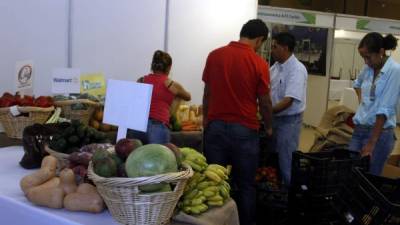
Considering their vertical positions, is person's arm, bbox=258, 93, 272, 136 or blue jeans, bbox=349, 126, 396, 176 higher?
person's arm, bbox=258, 93, 272, 136

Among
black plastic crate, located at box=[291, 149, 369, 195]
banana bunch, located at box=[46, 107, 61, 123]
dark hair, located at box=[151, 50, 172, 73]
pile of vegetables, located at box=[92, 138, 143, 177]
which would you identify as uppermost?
dark hair, located at box=[151, 50, 172, 73]

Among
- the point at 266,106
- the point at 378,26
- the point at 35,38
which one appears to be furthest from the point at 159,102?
the point at 378,26

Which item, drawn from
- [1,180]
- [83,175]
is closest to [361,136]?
[83,175]

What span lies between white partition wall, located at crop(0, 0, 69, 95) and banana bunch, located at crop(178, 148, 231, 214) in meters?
1.98

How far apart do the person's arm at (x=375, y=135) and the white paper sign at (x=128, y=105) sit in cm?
172

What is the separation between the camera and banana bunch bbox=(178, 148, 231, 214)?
148cm

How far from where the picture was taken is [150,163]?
1271 mm

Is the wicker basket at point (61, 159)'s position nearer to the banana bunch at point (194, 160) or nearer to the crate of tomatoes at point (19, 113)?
the banana bunch at point (194, 160)

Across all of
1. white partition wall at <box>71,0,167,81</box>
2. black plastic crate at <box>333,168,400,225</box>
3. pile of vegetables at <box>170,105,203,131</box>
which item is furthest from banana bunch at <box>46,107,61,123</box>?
A: black plastic crate at <box>333,168,400,225</box>

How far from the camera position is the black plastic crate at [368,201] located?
156 cm

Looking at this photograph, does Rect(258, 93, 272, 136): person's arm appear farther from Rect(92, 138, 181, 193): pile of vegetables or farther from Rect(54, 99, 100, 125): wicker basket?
Rect(92, 138, 181, 193): pile of vegetables

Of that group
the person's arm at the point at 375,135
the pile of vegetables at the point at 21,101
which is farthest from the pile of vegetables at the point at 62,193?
the person's arm at the point at 375,135

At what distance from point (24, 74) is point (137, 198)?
5.83 ft

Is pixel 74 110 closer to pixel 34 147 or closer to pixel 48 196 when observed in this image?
pixel 34 147
